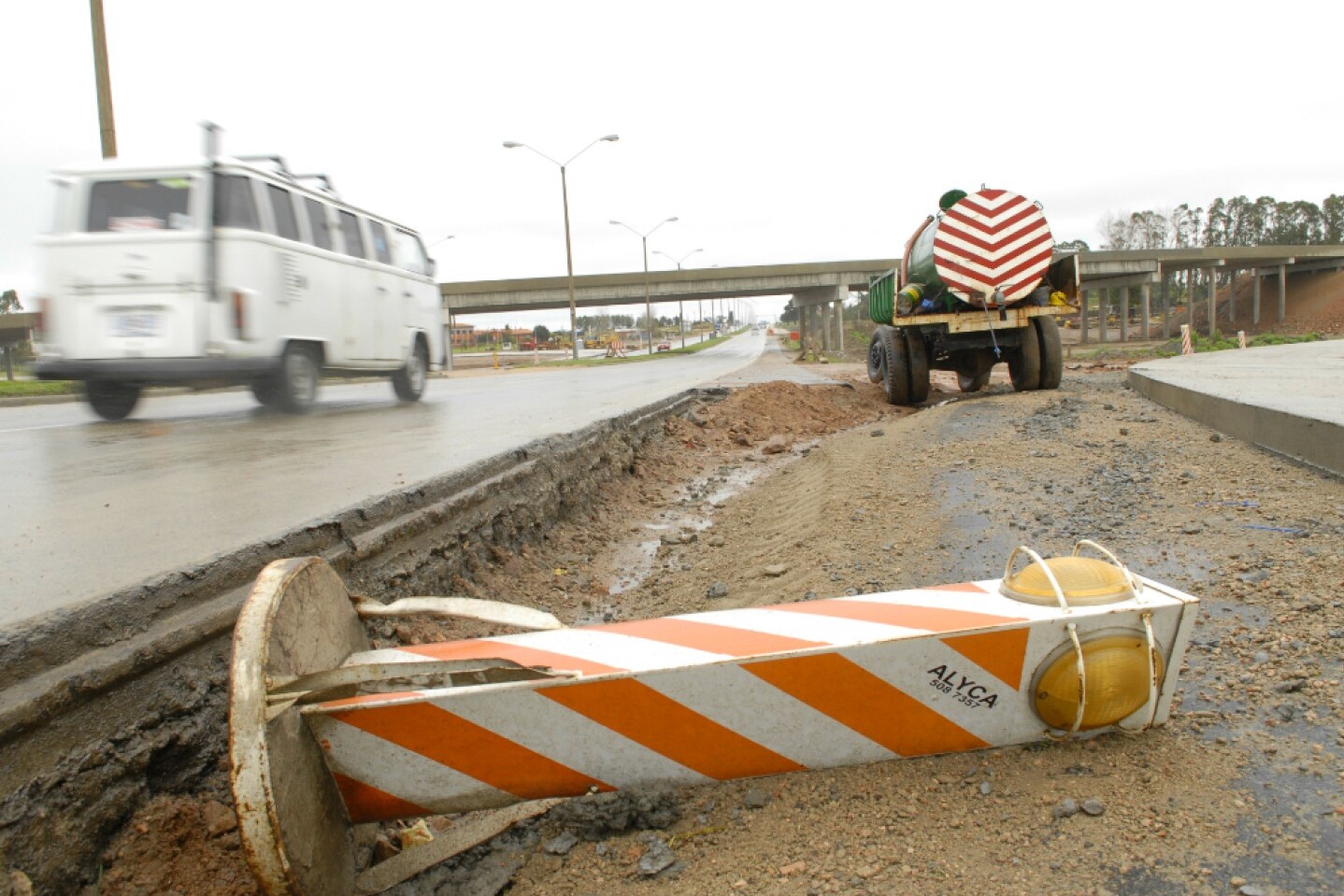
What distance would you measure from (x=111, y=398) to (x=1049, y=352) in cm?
1056

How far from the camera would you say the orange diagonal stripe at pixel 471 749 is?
1.86 m

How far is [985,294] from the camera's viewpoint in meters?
10.3

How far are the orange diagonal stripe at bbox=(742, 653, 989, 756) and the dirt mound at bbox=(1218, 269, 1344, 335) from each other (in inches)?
2787

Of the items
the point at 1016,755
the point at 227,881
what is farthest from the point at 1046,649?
the point at 227,881

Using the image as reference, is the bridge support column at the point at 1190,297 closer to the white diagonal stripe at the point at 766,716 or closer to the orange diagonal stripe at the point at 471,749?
the white diagonal stripe at the point at 766,716

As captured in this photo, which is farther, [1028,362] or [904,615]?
[1028,362]

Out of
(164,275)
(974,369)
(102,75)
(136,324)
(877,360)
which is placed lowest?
(974,369)

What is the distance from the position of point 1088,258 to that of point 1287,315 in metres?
26.4

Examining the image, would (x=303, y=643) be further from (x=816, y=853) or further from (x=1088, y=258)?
(x=1088, y=258)

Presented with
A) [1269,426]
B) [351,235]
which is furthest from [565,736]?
[351,235]

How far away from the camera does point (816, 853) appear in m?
1.95

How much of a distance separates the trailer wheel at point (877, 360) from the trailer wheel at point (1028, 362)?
1860mm

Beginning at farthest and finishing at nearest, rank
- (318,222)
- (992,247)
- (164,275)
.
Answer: (992,247) < (318,222) < (164,275)

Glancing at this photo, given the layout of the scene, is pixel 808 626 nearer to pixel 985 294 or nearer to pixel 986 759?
pixel 986 759
